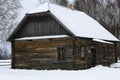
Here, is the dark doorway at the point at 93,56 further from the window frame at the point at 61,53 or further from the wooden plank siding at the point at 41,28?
the wooden plank siding at the point at 41,28

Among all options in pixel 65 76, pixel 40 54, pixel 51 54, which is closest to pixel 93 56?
pixel 51 54

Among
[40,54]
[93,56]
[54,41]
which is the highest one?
[54,41]

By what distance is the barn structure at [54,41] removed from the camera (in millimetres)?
33500

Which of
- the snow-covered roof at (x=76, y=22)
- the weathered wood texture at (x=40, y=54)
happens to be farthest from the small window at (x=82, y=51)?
the weathered wood texture at (x=40, y=54)

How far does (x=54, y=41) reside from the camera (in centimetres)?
3441

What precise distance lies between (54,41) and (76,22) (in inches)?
157

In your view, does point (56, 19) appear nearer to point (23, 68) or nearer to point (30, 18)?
point (30, 18)

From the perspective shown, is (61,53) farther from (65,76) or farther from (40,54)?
(65,76)

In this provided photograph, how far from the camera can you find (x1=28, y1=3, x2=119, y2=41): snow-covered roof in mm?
34125

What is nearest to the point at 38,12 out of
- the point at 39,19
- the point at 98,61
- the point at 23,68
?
the point at 39,19

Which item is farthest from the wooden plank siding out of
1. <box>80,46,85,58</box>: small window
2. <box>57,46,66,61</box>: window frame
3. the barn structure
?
<box>80,46,85,58</box>: small window

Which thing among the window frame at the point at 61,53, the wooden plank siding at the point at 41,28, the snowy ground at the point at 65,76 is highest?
the wooden plank siding at the point at 41,28

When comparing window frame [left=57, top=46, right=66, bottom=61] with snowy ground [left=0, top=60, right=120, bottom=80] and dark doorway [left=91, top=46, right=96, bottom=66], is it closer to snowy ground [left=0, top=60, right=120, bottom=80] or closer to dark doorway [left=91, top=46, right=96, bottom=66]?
dark doorway [left=91, top=46, right=96, bottom=66]

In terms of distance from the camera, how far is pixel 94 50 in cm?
3791
